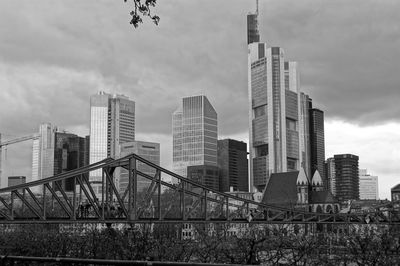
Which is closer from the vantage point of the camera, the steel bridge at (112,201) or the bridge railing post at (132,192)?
the steel bridge at (112,201)

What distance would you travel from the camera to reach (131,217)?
2352 inches

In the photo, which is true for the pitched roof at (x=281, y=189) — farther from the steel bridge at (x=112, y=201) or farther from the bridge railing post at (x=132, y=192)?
the bridge railing post at (x=132, y=192)

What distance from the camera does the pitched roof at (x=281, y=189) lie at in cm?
17150

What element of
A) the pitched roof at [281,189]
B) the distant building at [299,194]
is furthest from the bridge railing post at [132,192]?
the pitched roof at [281,189]

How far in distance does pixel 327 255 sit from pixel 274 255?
4.96 feet

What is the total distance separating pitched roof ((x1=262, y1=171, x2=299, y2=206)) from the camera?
563ft

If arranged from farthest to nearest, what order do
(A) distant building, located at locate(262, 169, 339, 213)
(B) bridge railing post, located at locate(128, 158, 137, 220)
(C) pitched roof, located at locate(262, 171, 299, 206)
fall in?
(C) pitched roof, located at locate(262, 171, 299, 206)
(A) distant building, located at locate(262, 169, 339, 213)
(B) bridge railing post, located at locate(128, 158, 137, 220)

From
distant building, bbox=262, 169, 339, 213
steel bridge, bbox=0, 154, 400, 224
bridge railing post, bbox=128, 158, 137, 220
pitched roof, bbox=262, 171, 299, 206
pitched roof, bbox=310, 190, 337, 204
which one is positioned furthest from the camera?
pitched roof, bbox=262, 171, 299, 206

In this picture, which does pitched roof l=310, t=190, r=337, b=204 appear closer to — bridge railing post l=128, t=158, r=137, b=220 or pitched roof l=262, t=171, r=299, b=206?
pitched roof l=262, t=171, r=299, b=206

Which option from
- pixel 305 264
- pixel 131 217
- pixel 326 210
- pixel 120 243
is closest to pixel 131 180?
pixel 131 217

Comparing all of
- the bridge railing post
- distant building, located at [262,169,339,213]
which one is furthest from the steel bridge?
distant building, located at [262,169,339,213]

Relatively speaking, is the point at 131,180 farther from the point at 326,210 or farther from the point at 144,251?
the point at 326,210

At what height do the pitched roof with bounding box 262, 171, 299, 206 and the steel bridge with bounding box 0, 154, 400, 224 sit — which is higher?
the pitched roof with bounding box 262, 171, 299, 206

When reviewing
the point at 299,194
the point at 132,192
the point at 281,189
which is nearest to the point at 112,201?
the point at 132,192
